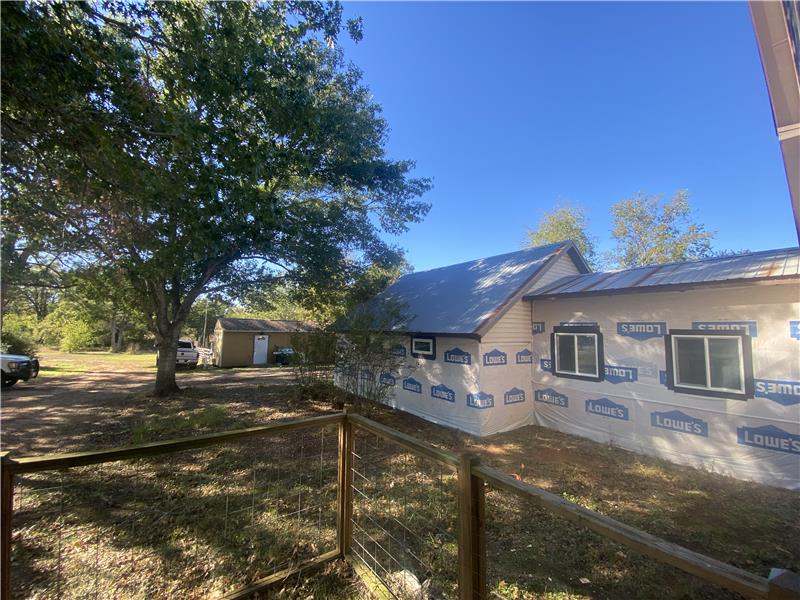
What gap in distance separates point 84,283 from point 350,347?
820 cm

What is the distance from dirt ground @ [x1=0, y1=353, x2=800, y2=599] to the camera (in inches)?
124

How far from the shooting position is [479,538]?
185 centimetres

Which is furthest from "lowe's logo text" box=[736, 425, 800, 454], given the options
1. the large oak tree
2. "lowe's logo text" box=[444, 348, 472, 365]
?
the large oak tree

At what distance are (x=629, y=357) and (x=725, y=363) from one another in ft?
4.69

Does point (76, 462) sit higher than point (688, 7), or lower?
lower

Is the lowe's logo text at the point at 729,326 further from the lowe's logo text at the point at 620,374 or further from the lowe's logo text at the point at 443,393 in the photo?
the lowe's logo text at the point at 443,393

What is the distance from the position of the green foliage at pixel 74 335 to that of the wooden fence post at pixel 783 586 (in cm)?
3946

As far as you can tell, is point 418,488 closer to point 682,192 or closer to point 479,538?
point 479,538

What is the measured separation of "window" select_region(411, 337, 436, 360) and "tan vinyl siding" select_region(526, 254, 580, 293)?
2869mm

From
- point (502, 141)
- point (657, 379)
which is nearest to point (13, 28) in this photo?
point (657, 379)

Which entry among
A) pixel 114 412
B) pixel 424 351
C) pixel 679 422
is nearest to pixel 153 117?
pixel 424 351

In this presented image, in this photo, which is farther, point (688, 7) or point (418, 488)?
point (688, 7)

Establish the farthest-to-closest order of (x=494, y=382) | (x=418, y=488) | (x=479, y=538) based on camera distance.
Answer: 1. (x=494, y=382)
2. (x=418, y=488)
3. (x=479, y=538)

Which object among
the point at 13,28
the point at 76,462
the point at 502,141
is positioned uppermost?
the point at 502,141
